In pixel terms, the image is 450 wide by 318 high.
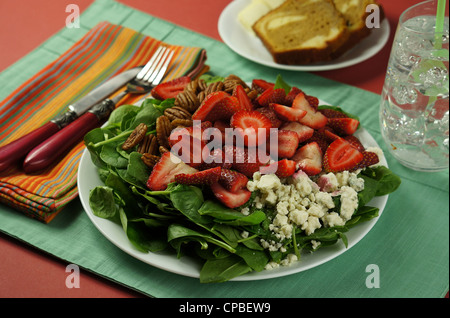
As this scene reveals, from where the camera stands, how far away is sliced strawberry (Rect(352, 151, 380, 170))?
138cm

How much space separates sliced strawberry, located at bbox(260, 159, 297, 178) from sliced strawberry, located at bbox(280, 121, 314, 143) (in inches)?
5.7

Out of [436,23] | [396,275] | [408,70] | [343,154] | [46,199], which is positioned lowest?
[396,275]

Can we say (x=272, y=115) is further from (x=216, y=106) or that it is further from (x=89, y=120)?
(x=89, y=120)

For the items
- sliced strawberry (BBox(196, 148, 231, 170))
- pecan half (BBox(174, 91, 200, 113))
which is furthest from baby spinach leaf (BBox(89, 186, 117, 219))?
pecan half (BBox(174, 91, 200, 113))

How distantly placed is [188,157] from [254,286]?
350 mm

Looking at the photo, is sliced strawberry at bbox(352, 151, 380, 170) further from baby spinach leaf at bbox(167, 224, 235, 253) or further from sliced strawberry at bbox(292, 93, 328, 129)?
baby spinach leaf at bbox(167, 224, 235, 253)

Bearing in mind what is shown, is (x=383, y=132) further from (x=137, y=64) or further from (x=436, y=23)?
(x=137, y=64)

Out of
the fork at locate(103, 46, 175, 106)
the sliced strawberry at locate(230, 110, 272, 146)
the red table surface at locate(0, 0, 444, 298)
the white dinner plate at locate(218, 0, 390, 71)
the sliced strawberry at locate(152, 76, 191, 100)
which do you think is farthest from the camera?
the white dinner plate at locate(218, 0, 390, 71)

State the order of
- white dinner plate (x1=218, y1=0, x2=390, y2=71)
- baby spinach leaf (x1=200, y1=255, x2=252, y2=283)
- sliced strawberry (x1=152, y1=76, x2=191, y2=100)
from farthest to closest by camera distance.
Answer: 1. white dinner plate (x1=218, y1=0, x2=390, y2=71)
2. sliced strawberry (x1=152, y1=76, x2=191, y2=100)
3. baby spinach leaf (x1=200, y1=255, x2=252, y2=283)

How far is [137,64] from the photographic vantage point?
1.96 meters

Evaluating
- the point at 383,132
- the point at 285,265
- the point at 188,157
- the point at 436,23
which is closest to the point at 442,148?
the point at 383,132

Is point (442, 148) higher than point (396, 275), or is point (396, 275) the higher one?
point (442, 148)

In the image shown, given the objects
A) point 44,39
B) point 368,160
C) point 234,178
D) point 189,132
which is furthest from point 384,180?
point 44,39

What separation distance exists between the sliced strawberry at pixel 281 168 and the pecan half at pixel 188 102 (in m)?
0.31
